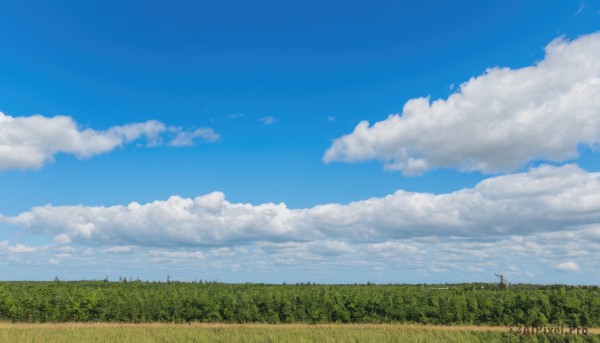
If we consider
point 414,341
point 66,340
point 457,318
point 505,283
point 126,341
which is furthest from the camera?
point 505,283

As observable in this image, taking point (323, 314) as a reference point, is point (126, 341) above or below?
above

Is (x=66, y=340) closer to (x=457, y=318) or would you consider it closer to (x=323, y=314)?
(x=323, y=314)

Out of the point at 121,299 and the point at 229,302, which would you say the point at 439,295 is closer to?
the point at 229,302

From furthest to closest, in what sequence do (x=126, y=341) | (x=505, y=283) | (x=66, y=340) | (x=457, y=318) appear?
(x=505, y=283), (x=457, y=318), (x=66, y=340), (x=126, y=341)

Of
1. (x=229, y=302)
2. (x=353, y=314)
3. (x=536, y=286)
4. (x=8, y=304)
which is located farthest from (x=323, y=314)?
(x=536, y=286)

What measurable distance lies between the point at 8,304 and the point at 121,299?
8.67 metres

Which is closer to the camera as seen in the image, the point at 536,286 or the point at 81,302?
the point at 81,302

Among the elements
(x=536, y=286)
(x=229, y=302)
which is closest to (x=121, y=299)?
(x=229, y=302)

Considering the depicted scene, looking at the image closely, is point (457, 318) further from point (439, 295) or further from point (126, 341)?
point (126, 341)

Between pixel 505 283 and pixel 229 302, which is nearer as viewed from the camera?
pixel 229 302

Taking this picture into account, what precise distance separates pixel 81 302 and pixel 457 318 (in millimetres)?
27666

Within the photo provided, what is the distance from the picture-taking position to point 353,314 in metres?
36.2

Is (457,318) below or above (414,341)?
below

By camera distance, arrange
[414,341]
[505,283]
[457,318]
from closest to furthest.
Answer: [414,341] → [457,318] → [505,283]
